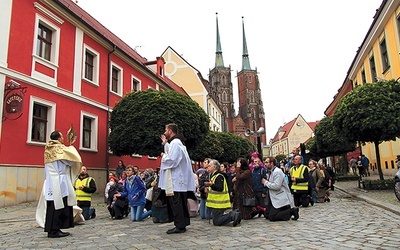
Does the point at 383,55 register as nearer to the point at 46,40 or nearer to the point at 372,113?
the point at 372,113

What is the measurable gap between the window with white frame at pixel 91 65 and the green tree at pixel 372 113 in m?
13.3

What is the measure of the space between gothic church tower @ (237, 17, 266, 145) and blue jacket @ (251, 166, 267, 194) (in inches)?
3935

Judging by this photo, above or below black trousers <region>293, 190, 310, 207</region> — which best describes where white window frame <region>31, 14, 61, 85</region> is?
above

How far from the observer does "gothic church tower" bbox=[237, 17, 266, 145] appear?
10912cm

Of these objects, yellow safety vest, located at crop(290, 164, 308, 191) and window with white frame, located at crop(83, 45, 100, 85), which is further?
window with white frame, located at crop(83, 45, 100, 85)

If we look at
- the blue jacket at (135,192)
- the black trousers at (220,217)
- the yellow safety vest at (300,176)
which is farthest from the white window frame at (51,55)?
the yellow safety vest at (300,176)

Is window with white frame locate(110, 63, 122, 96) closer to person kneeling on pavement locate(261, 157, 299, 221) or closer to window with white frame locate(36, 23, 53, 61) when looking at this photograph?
window with white frame locate(36, 23, 53, 61)

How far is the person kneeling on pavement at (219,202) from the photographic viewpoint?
7328mm

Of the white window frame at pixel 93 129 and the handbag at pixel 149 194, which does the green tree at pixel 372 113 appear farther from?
the white window frame at pixel 93 129

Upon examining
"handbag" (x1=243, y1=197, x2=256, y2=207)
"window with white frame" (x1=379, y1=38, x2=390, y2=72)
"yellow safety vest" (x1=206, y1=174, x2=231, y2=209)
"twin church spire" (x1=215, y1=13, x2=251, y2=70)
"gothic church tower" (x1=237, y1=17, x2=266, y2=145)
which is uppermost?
"twin church spire" (x1=215, y1=13, x2=251, y2=70)

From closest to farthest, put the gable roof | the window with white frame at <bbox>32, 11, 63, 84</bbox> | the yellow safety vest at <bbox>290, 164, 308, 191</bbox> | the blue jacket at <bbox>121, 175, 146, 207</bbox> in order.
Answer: the blue jacket at <bbox>121, 175, 146, 207</bbox>
the yellow safety vest at <bbox>290, 164, 308, 191</bbox>
the window with white frame at <bbox>32, 11, 63, 84</bbox>
the gable roof

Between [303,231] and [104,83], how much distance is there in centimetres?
1624

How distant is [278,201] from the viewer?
8094 mm

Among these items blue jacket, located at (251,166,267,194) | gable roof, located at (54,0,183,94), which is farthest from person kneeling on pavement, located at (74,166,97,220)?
gable roof, located at (54,0,183,94)
